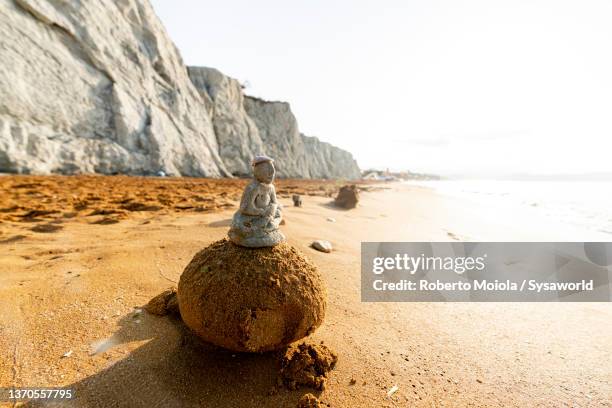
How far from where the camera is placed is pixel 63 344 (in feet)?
6.65

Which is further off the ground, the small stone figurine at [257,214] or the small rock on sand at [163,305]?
the small stone figurine at [257,214]

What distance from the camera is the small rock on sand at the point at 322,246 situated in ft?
14.5

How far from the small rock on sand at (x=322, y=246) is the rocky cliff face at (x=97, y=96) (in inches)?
508

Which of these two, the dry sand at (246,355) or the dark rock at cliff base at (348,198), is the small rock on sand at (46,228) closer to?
the dry sand at (246,355)

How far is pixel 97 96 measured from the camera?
51.3 ft


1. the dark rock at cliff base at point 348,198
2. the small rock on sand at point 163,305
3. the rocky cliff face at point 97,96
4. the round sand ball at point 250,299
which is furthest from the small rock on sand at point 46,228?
the rocky cliff face at point 97,96

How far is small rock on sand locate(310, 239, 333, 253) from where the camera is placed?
14.5 feet

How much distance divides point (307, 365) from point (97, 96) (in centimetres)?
1864

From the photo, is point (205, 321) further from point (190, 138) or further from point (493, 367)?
point (190, 138)

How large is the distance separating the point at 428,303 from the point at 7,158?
14691 mm

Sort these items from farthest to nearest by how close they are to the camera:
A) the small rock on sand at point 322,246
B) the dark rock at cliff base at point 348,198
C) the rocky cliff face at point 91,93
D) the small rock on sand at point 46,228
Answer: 1. the rocky cliff face at point 91,93
2. the dark rock at cliff base at point 348,198
3. the small rock on sand at point 322,246
4. the small rock on sand at point 46,228

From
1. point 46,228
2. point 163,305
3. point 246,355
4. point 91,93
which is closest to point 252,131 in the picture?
→ point 91,93

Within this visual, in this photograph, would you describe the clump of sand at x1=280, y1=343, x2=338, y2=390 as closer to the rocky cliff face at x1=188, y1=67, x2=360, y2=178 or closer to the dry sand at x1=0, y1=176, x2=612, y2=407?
the dry sand at x1=0, y1=176, x2=612, y2=407

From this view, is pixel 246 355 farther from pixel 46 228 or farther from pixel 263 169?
pixel 46 228
